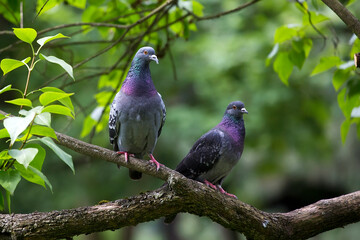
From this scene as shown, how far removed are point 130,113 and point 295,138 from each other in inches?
266

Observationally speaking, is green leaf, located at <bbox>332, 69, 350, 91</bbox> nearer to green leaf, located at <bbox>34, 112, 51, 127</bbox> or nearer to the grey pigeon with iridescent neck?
the grey pigeon with iridescent neck

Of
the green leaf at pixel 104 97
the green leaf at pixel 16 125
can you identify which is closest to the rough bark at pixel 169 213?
the green leaf at pixel 16 125

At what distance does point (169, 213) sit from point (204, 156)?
5.70 feet

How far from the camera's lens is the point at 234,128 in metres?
5.32

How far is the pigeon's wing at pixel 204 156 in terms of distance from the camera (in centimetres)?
512

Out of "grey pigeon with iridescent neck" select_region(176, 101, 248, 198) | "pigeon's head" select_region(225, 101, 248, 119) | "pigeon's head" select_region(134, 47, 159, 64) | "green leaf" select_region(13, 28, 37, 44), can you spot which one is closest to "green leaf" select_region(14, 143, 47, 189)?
"green leaf" select_region(13, 28, 37, 44)

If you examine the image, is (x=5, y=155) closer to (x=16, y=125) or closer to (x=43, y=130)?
(x=43, y=130)

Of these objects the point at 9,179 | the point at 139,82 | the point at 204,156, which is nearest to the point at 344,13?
the point at 139,82

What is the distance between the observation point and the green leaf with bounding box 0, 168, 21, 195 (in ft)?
7.31

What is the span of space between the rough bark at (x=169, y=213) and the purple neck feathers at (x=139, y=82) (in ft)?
3.77

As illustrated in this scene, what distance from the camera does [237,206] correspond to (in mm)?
3613

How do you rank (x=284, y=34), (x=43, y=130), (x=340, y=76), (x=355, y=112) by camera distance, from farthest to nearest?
(x=284, y=34) → (x=340, y=76) → (x=355, y=112) → (x=43, y=130)

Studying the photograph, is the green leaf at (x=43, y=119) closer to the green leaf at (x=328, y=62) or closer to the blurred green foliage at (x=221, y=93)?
the green leaf at (x=328, y=62)

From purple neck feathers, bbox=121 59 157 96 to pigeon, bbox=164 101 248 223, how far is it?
1.00 meters
